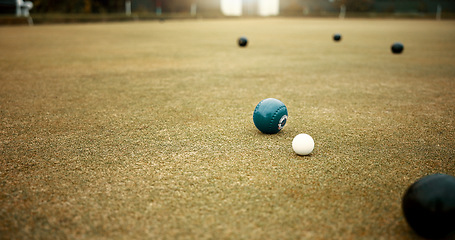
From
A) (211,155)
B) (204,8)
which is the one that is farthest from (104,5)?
(211,155)

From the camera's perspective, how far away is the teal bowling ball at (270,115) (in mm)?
2945

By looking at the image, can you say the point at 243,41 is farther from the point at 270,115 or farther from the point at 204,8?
the point at 204,8

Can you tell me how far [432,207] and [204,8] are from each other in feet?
123

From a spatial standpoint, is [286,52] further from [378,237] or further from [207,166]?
[378,237]

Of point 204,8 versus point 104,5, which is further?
point 204,8

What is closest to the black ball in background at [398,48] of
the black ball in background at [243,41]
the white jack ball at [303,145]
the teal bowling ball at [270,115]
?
the black ball in background at [243,41]

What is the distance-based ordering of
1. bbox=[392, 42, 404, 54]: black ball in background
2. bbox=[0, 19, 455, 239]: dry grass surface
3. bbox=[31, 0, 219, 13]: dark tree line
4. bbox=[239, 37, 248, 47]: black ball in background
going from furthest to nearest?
bbox=[31, 0, 219, 13]: dark tree line
bbox=[239, 37, 248, 47]: black ball in background
bbox=[392, 42, 404, 54]: black ball in background
bbox=[0, 19, 455, 239]: dry grass surface

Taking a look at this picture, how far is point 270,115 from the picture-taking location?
295 centimetres

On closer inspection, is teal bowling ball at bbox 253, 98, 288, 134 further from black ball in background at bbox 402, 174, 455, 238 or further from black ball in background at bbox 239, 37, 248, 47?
black ball in background at bbox 239, 37, 248, 47

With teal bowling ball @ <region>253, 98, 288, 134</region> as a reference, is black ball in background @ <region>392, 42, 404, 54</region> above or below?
above

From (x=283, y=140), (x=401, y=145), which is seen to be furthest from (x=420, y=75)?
(x=283, y=140)

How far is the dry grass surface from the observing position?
1799 mm

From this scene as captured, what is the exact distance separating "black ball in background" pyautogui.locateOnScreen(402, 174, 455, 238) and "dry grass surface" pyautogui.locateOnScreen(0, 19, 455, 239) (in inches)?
5.7

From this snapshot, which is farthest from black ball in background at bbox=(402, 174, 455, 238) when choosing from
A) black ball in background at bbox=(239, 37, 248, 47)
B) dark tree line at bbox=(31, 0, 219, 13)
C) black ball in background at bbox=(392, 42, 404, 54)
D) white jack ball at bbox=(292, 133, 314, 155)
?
dark tree line at bbox=(31, 0, 219, 13)
